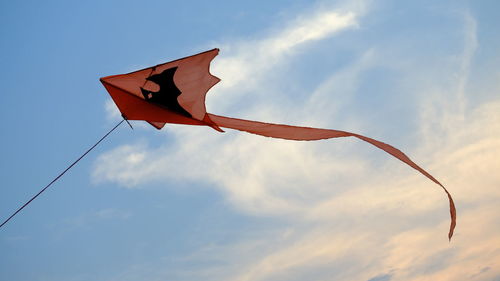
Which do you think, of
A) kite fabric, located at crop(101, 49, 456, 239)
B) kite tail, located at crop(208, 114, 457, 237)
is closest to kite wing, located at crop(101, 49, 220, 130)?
kite fabric, located at crop(101, 49, 456, 239)

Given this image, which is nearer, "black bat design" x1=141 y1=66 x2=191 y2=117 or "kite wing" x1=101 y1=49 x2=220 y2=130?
"kite wing" x1=101 y1=49 x2=220 y2=130

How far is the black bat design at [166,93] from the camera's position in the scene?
7949 mm

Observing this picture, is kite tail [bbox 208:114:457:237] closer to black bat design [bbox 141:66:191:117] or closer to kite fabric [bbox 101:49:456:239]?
kite fabric [bbox 101:49:456:239]

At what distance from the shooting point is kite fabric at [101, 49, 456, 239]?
25.7 ft

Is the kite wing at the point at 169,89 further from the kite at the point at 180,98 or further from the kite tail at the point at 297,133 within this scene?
the kite tail at the point at 297,133

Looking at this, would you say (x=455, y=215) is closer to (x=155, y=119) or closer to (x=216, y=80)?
(x=216, y=80)

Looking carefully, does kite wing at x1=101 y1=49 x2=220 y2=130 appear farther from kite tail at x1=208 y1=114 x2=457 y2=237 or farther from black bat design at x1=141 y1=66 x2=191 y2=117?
kite tail at x1=208 y1=114 x2=457 y2=237

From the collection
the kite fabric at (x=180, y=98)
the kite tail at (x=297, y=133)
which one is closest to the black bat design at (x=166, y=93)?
the kite fabric at (x=180, y=98)

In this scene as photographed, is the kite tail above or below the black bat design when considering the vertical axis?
below

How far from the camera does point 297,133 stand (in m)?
8.52

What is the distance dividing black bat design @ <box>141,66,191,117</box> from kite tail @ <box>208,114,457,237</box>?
0.81 m

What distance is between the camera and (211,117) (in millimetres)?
8758

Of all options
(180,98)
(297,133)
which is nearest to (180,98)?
(180,98)

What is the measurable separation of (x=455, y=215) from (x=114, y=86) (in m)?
6.51
